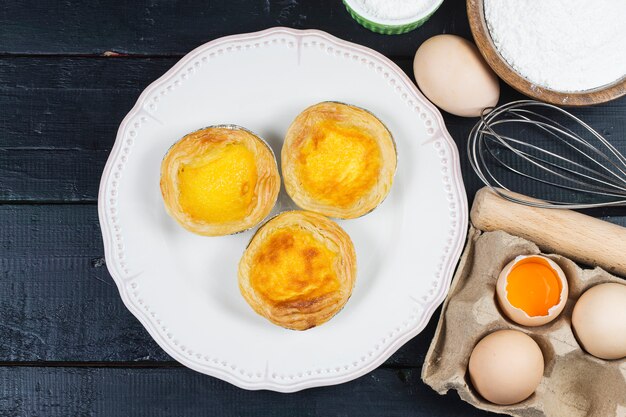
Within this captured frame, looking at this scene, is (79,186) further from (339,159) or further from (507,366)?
(507,366)

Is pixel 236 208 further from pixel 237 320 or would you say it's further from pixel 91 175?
pixel 91 175

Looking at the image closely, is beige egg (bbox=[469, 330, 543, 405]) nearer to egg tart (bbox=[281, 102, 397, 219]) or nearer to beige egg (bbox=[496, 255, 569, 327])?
beige egg (bbox=[496, 255, 569, 327])

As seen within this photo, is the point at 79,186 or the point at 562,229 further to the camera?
the point at 79,186

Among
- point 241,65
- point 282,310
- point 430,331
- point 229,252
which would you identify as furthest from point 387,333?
→ point 241,65

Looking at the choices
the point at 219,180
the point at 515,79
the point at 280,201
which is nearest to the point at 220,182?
the point at 219,180

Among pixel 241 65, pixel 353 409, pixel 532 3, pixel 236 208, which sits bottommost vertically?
pixel 353 409

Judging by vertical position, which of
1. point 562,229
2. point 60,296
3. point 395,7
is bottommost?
point 60,296

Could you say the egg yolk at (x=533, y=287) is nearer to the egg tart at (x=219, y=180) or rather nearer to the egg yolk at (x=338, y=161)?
the egg yolk at (x=338, y=161)

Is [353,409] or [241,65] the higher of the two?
[241,65]
